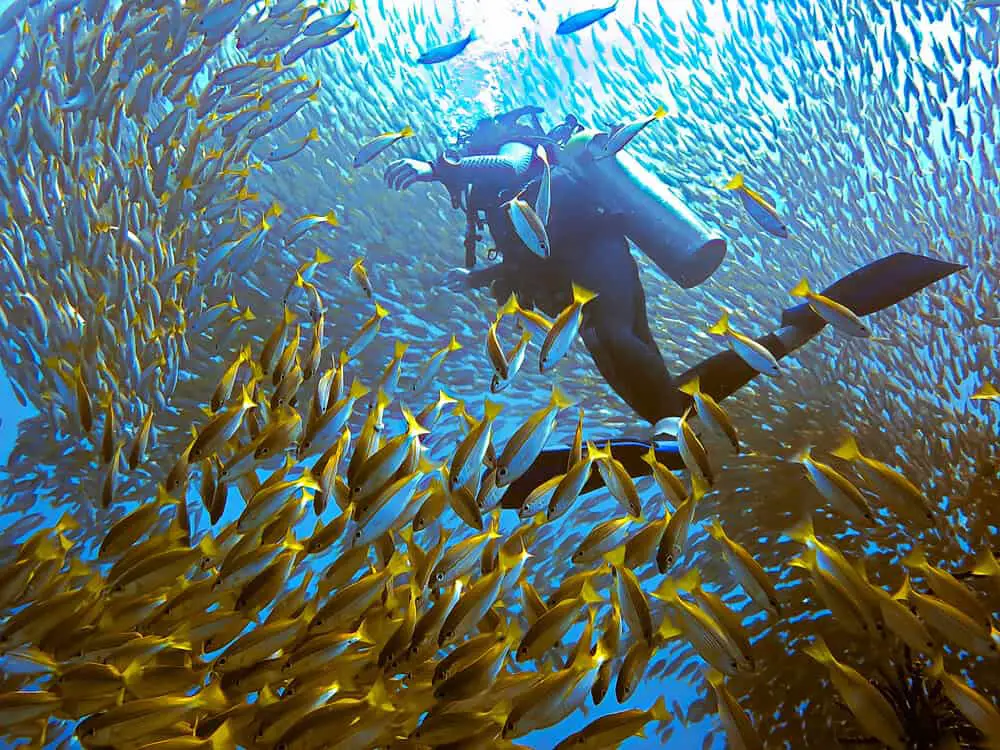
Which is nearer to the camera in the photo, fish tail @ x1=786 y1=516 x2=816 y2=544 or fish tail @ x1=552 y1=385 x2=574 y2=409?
fish tail @ x1=786 y1=516 x2=816 y2=544

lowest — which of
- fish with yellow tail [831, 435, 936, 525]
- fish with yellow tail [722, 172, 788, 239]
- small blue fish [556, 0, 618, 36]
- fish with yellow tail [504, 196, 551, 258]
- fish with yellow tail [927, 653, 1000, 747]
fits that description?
fish with yellow tail [927, 653, 1000, 747]

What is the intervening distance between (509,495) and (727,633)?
159cm

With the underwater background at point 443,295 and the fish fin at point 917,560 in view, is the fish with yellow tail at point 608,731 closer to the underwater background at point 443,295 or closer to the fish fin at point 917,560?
the underwater background at point 443,295

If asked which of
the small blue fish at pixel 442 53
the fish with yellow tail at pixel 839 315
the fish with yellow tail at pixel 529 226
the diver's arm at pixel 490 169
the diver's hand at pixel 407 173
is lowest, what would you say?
the fish with yellow tail at pixel 839 315

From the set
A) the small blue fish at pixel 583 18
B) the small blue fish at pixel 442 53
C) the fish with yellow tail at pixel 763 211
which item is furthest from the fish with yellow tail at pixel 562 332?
the small blue fish at pixel 442 53

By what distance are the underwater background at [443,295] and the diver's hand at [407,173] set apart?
25.8 inches

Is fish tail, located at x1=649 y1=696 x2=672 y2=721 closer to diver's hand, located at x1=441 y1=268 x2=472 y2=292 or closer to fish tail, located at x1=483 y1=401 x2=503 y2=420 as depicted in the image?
fish tail, located at x1=483 y1=401 x2=503 y2=420

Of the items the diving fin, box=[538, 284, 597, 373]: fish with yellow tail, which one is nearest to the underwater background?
box=[538, 284, 597, 373]: fish with yellow tail

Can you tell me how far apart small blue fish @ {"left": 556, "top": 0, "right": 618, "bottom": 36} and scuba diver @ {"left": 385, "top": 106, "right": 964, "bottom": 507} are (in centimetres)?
60

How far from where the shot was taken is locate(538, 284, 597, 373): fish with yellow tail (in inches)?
118

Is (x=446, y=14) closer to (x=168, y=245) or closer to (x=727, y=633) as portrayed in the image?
(x=168, y=245)

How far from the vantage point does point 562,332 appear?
9.97 feet

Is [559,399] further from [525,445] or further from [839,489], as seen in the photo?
[839,489]

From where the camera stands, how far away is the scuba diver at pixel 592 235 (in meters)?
4.41
